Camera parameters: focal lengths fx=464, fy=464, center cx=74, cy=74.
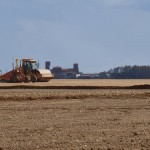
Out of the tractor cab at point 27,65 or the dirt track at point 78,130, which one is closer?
the dirt track at point 78,130

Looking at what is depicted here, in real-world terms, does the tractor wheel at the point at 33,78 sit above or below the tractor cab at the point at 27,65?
below

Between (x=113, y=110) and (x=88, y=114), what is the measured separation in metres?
1.92

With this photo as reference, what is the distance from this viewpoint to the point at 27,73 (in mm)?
48219

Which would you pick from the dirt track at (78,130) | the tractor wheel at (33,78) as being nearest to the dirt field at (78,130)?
the dirt track at (78,130)

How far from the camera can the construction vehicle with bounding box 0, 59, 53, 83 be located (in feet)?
156

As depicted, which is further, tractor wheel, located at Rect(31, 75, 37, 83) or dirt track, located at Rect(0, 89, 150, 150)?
tractor wheel, located at Rect(31, 75, 37, 83)

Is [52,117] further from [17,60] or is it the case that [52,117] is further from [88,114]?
[17,60]

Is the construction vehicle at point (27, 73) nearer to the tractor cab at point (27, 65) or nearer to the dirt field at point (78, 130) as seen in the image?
the tractor cab at point (27, 65)

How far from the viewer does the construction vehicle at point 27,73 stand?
47.6m

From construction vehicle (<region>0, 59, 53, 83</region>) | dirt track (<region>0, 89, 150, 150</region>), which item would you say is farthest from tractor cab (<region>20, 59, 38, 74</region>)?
dirt track (<region>0, 89, 150, 150</region>)

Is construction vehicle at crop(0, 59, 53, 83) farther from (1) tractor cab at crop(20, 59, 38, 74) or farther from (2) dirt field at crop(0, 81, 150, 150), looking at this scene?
(2) dirt field at crop(0, 81, 150, 150)

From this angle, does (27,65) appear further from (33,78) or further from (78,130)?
(78,130)

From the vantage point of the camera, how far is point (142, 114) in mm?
15438

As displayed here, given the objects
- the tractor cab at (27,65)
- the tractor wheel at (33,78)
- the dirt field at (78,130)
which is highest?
the tractor cab at (27,65)
